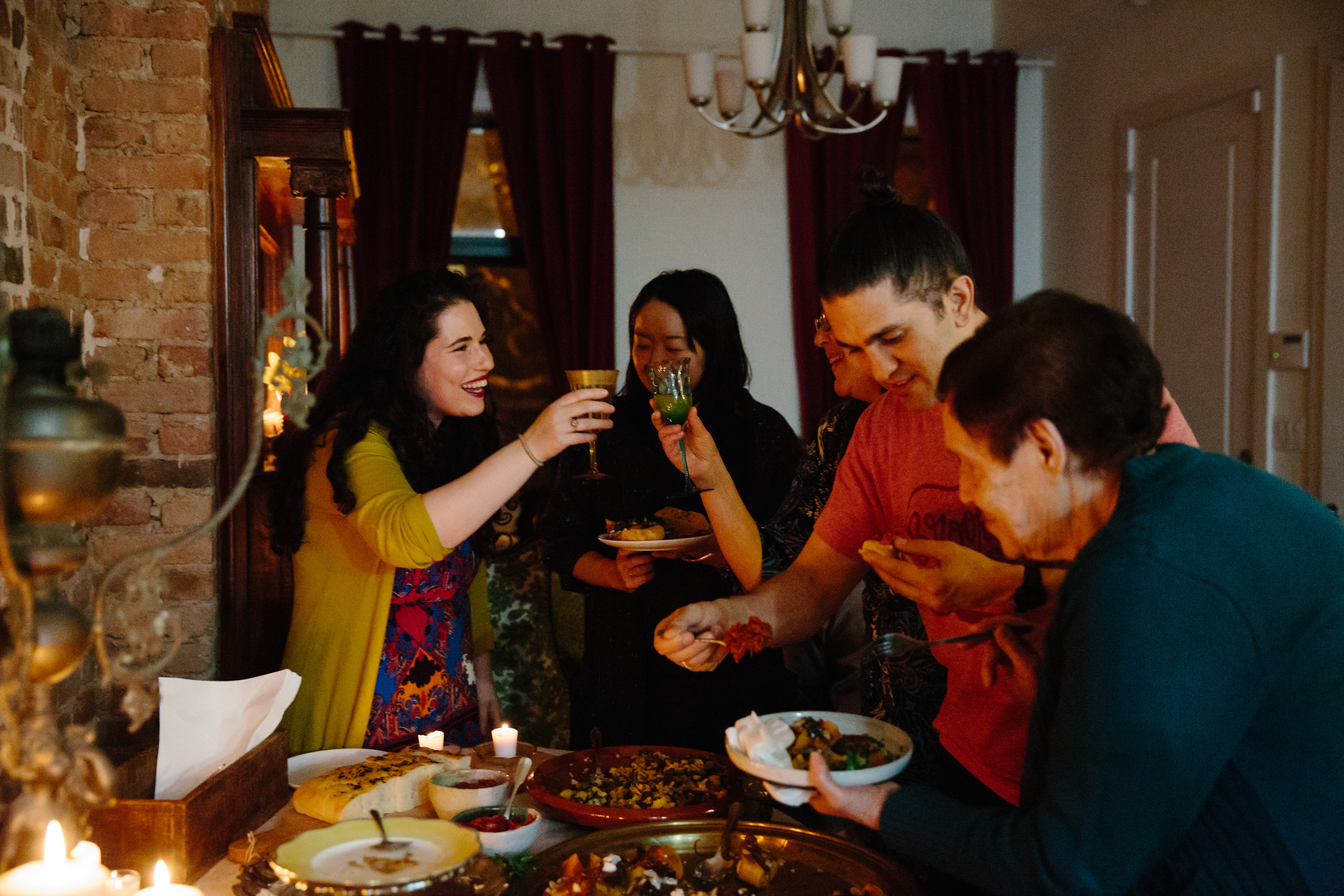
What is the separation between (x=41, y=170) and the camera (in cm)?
190

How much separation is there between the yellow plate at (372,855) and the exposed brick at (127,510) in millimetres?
1328

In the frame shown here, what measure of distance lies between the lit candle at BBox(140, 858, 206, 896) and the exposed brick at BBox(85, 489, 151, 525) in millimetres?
1254

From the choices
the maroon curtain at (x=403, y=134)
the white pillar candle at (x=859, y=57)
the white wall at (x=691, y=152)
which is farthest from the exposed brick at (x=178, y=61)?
the white wall at (x=691, y=152)

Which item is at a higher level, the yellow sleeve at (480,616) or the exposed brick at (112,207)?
the exposed brick at (112,207)

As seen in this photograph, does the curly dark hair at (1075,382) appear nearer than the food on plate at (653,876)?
Yes

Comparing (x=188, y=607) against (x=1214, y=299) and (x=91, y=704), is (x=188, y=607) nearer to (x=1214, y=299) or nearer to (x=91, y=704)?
(x=91, y=704)

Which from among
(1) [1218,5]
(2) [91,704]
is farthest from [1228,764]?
(1) [1218,5]

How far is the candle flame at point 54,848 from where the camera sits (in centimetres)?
108

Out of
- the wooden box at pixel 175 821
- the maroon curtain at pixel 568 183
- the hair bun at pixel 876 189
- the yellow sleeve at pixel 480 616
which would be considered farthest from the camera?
the maroon curtain at pixel 568 183

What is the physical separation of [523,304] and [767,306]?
131cm

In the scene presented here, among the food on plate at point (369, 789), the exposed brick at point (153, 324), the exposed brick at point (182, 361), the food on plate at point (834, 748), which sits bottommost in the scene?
the food on plate at point (369, 789)

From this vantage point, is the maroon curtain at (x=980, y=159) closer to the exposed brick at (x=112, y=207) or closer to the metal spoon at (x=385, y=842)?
the exposed brick at (x=112, y=207)

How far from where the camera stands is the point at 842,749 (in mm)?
1297

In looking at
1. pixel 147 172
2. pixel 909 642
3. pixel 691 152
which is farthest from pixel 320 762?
pixel 691 152
